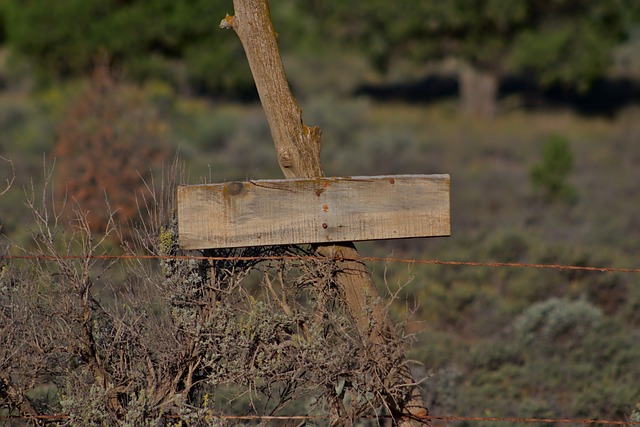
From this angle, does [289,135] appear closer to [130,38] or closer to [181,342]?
[181,342]

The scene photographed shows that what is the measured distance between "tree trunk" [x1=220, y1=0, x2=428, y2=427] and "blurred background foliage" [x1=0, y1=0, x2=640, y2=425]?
10.1 inches

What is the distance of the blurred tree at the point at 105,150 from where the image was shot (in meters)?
11.6

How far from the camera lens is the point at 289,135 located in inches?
149

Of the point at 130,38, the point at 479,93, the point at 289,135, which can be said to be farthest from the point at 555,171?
the point at 130,38

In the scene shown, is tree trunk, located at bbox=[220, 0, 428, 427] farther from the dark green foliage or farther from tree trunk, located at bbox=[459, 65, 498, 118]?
tree trunk, located at bbox=[459, 65, 498, 118]

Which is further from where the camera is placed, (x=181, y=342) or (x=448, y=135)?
(x=448, y=135)

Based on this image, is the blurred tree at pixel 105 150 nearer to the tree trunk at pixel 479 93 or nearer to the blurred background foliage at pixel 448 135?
the blurred background foliage at pixel 448 135

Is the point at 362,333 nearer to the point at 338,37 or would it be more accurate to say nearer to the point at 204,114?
the point at 204,114

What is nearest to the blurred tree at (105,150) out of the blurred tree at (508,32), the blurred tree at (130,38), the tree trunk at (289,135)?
the tree trunk at (289,135)

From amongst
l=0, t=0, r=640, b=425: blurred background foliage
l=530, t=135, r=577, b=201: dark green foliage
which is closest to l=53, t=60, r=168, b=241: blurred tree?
l=0, t=0, r=640, b=425: blurred background foliage

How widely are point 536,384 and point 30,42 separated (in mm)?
24295

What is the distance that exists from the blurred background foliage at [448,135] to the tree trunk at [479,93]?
Answer: 73mm

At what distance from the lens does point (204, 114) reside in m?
24.0

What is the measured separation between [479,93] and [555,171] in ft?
43.4
